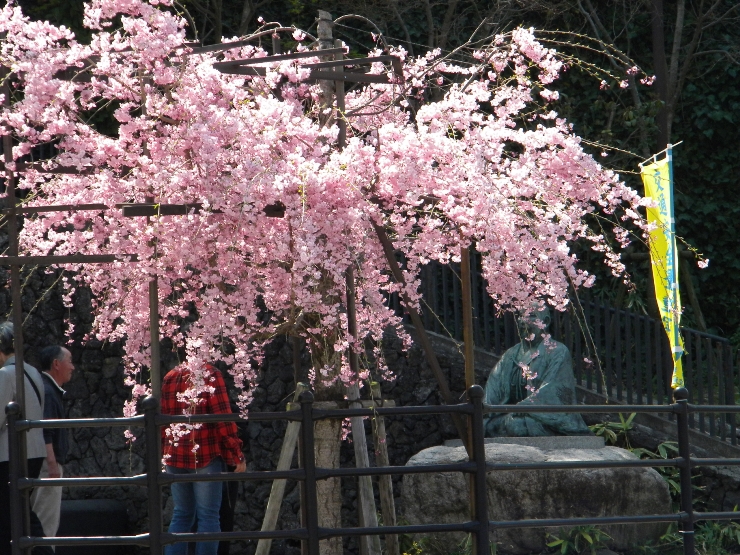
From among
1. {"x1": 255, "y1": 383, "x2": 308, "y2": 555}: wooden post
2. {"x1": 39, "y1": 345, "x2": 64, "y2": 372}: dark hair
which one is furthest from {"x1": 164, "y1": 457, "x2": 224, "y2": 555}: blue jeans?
{"x1": 39, "y1": 345, "x2": 64, "y2": 372}: dark hair

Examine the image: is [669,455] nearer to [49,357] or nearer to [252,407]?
[252,407]

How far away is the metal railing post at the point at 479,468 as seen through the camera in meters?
4.50

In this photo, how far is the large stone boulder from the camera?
7453mm

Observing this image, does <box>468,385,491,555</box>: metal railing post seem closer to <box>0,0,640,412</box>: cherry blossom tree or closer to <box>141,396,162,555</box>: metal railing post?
<box>0,0,640,412</box>: cherry blossom tree

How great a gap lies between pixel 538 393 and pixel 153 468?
4.31m

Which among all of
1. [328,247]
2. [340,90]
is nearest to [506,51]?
[340,90]

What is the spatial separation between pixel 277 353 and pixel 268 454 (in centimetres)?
96

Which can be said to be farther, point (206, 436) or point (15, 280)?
point (206, 436)

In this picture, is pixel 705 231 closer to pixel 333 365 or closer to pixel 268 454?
pixel 268 454

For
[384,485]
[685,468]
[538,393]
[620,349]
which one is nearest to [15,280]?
[384,485]

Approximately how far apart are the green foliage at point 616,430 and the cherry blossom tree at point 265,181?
421cm

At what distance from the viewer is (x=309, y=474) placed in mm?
4305

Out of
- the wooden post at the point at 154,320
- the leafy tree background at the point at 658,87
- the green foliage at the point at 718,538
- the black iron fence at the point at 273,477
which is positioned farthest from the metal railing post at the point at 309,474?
the leafy tree background at the point at 658,87

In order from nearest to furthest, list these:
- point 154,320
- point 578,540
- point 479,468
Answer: point 479,468, point 154,320, point 578,540
